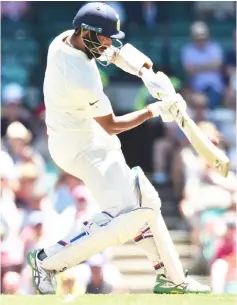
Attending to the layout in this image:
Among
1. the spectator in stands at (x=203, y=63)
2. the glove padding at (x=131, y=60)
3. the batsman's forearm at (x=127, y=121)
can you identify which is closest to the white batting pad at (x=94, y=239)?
the batsman's forearm at (x=127, y=121)

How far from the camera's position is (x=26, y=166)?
11.7m

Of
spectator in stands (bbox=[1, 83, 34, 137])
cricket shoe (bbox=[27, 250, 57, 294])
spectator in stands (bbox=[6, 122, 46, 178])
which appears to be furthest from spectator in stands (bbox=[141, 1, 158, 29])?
cricket shoe (bbox=[27, 250, 57, 294])

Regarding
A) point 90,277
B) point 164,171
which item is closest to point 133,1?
point 164,171

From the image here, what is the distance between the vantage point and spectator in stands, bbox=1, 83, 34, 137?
13.3m

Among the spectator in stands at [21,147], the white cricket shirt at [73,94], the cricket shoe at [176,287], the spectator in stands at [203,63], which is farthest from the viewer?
the spectator in stands at [203,63]

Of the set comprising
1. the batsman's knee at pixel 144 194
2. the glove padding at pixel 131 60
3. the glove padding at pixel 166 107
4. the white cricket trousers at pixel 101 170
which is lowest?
the batsman's knee at pixel 144 194

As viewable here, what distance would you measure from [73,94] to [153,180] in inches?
240

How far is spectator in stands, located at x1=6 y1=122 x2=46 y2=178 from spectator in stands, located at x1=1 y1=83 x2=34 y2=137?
2.58 feet

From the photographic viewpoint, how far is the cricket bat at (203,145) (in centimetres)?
729

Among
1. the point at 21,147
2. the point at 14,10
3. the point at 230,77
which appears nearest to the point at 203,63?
the point at 230,77

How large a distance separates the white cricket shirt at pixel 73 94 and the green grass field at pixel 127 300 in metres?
1.09

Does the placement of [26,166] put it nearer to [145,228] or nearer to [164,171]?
[164,171]

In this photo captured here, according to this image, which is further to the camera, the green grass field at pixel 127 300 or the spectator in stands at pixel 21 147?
the spectator in stands at pixel 21 147

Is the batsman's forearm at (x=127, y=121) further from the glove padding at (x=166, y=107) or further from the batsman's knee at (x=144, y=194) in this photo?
the batsman's knee at (x=144, y=194)
